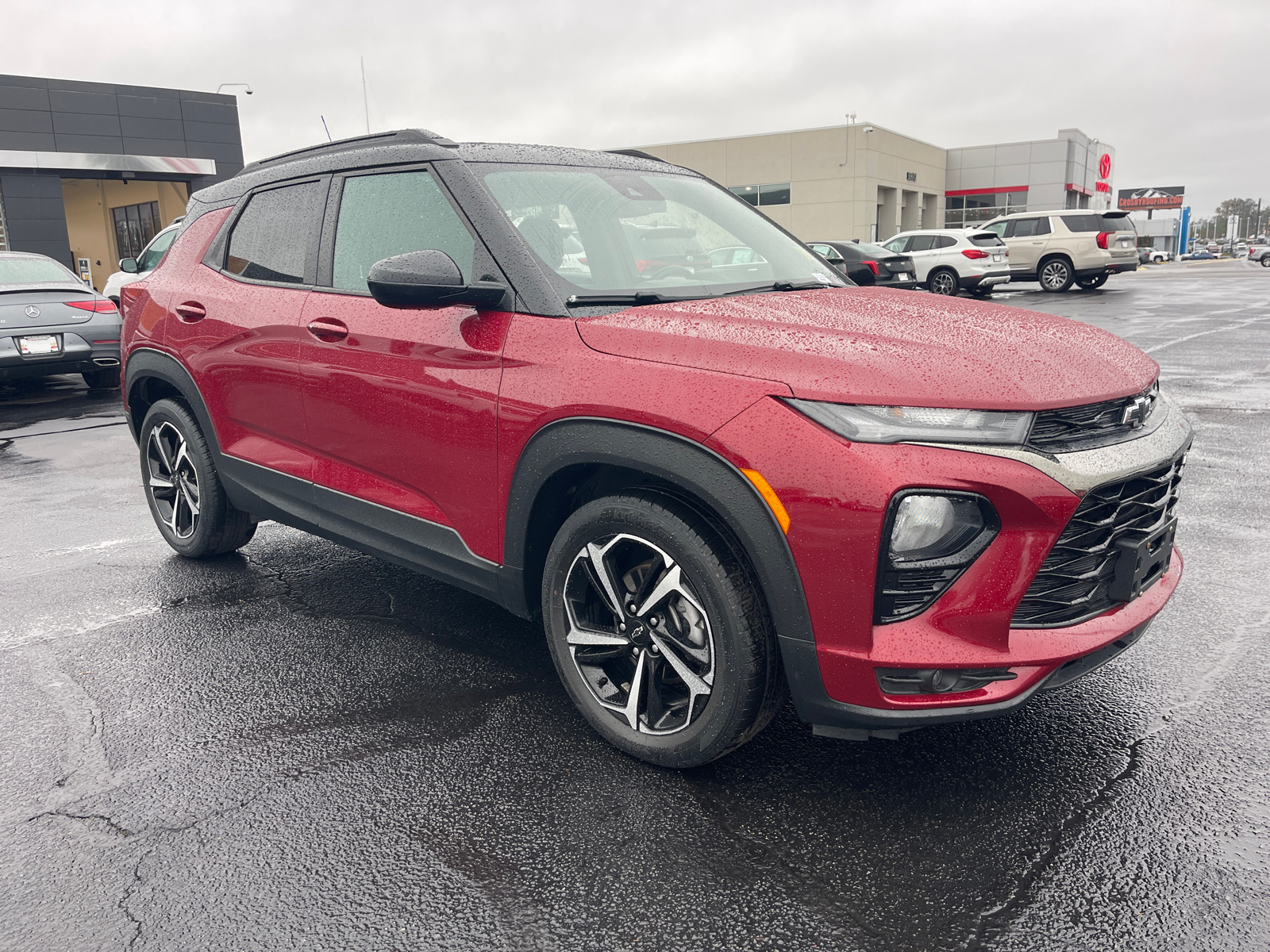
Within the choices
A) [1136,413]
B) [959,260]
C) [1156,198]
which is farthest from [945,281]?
[1156,198]

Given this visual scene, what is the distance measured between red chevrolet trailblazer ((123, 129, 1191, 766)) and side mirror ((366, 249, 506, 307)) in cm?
1

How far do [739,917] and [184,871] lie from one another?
1.36 metres

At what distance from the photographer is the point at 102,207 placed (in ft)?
117

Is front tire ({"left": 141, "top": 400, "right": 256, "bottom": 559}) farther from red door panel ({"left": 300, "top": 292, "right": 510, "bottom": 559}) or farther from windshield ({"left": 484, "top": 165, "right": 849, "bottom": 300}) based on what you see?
windshield ({"left": 484, "top": 165, "right": 849, "bottom": 300})

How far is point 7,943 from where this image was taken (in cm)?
214

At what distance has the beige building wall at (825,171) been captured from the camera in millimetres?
48938

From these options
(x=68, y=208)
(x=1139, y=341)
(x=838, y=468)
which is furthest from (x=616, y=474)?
(x=68, y=208)

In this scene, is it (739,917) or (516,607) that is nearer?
(739,917)

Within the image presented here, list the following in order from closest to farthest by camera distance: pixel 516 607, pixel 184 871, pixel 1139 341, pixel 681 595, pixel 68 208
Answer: pixel 184 871 < pixel 681 595 < pixel 516 607 < pixel 1139 341 < pixel 68 208

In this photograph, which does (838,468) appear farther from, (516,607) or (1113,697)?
(1113,697)

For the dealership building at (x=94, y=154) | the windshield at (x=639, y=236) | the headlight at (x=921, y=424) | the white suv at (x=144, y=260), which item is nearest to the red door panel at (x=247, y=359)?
the windshield at (x=639, y=236)

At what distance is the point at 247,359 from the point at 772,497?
2575 millimetres

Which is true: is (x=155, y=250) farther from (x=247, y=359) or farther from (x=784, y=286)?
(x=784, y=286)

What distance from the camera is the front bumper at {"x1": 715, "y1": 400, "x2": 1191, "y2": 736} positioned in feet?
7.24
